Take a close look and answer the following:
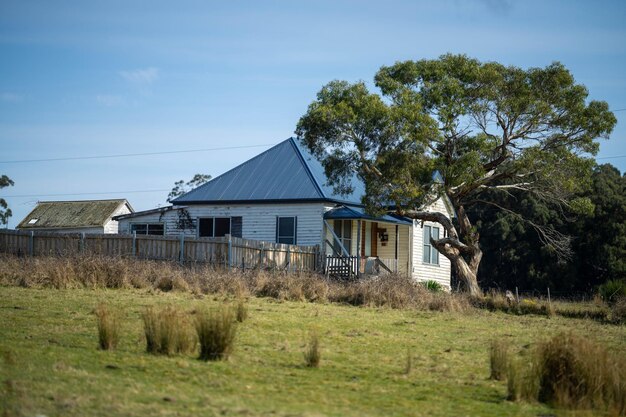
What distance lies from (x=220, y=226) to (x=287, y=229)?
11.1 feet

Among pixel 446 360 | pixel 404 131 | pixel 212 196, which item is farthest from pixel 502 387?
pixel 212 196

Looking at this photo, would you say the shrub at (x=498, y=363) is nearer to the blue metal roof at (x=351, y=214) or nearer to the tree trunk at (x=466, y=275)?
the tree trunk at (x=466, y=275)

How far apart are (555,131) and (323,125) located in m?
8.70

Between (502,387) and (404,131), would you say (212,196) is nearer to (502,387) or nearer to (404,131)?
(404,131)

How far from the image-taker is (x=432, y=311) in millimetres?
21891

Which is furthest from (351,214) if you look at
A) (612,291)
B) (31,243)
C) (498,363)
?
(498,363)

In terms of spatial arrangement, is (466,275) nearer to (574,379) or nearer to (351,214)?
(351,214)

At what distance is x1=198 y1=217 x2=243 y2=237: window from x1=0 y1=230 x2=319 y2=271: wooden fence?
4913mm

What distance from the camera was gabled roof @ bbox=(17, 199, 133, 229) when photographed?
54.1 m

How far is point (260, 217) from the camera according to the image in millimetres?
34250

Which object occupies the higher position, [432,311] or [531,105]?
[531,105]

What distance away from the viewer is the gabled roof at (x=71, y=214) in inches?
→ 2130

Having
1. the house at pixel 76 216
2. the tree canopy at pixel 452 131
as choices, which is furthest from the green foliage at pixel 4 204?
the tree canopy at pixel 452 131

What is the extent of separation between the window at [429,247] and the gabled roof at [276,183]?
4.23 metres
